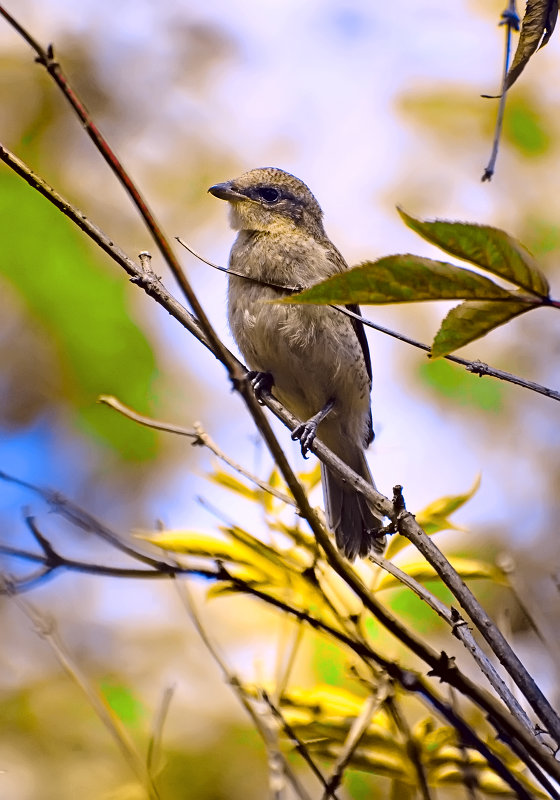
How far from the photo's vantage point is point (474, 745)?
3.90 feet

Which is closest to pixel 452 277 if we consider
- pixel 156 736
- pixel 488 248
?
pixel 488 248

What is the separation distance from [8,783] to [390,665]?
7.73 ft

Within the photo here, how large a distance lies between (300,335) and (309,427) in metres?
0.50

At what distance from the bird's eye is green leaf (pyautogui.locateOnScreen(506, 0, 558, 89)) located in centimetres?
265

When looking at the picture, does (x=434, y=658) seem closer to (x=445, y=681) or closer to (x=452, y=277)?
(x=445, y=681)

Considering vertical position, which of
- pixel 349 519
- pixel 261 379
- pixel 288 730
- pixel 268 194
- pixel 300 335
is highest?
pixel 268 194

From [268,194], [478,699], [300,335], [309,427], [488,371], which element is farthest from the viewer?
[268,194]

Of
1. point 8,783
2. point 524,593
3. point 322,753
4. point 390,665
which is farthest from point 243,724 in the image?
point 390,665

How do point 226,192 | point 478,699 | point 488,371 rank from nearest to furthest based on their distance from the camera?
point 478,699 → point 488,371 → point 226,192

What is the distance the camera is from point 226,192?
13.0 feet

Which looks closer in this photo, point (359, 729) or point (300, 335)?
point (359, 729)

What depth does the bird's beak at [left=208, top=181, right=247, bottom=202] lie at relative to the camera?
395cm

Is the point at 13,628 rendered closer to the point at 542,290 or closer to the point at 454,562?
the point at 454,562

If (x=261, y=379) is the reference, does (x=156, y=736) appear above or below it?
below
